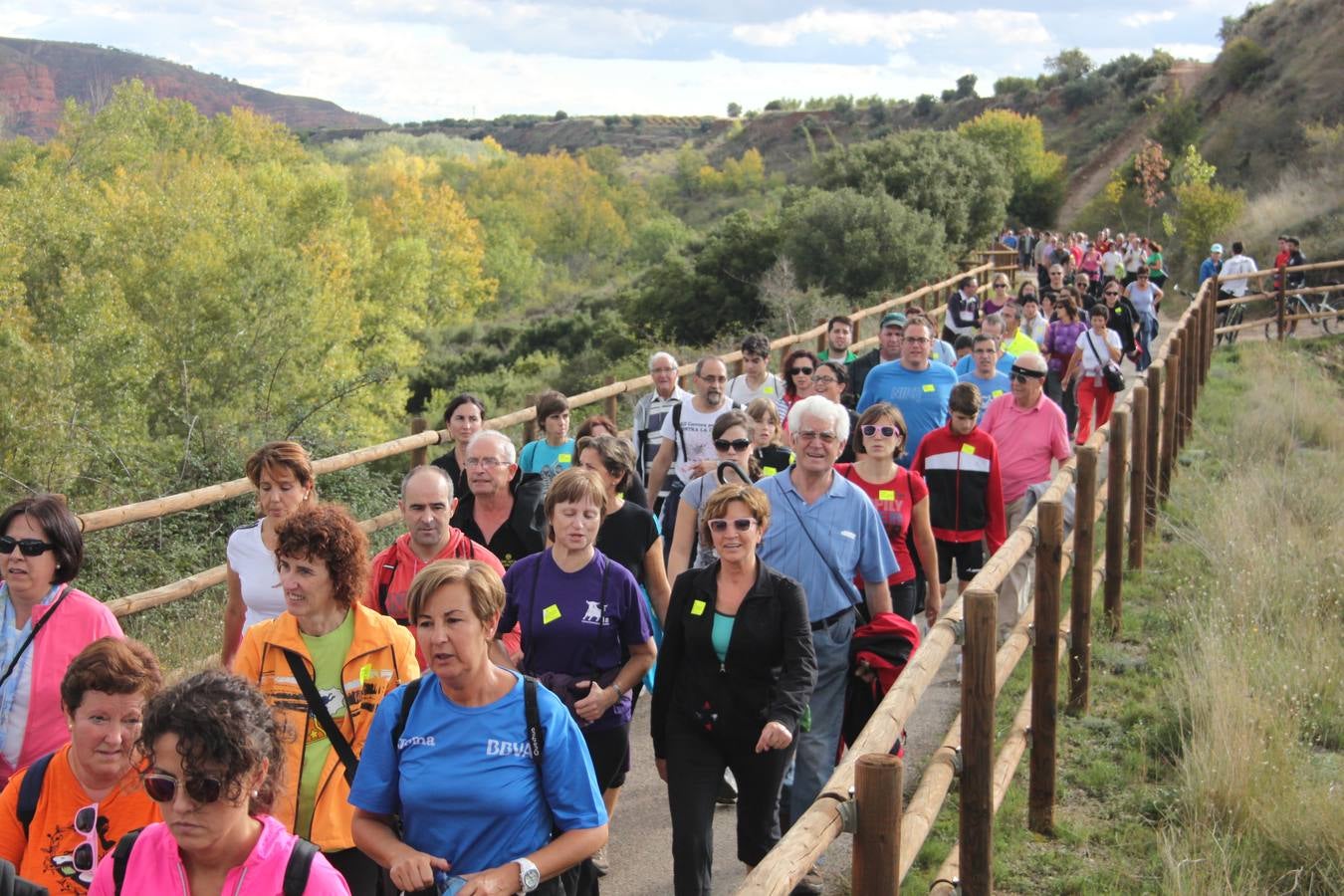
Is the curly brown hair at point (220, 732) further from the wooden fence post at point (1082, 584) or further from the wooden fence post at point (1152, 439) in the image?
the wooden fence post at point (1152, 439)

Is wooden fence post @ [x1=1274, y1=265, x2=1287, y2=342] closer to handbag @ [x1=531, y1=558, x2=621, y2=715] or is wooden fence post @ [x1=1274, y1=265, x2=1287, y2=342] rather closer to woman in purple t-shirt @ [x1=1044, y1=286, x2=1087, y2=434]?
woman in purple t-shirt @ [x1=1044, y1=286, x2=1087, y2=434]

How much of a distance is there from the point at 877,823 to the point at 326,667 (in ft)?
5.64

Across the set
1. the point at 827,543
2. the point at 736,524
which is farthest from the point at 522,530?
the point at 736,524

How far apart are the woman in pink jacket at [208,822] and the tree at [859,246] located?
27493 millimetres

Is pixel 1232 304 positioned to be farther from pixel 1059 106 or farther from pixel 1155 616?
pixel 1059 106

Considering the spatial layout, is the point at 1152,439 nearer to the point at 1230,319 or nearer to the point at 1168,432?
the point at 1168,432

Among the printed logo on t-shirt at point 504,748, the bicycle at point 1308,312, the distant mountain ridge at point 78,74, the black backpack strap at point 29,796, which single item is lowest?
the bicycle at point 1308,312

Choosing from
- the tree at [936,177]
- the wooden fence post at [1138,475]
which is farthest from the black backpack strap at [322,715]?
the tree at [936,177]

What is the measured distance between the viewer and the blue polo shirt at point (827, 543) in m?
5.39

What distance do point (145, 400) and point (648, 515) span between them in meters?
27.3

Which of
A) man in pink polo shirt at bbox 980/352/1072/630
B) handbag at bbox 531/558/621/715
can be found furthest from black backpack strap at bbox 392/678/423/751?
man in pink polo shirt at bbox 980/352/1072/630

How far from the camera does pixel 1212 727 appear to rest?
21.1 feet

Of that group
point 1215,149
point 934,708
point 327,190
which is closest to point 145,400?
point 327,190

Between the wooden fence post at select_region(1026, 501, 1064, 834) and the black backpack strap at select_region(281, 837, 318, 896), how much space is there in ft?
13.4
